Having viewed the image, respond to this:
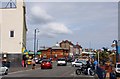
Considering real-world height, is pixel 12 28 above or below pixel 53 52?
above

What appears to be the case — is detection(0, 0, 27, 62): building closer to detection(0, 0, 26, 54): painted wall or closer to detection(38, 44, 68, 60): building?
detection(0, 0, 26, 54): painted wall

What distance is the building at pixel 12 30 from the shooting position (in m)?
61.5

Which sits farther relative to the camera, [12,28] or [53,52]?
[53,52]

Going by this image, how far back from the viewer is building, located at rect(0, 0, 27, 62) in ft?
202

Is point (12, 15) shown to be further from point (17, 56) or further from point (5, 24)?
point (17, 56)

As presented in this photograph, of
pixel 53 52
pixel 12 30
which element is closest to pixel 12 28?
pixel 12 30

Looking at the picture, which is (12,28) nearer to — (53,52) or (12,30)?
(12,30)

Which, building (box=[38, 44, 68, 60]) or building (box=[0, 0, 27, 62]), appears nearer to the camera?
building (box=[0, 0, 27, 62])

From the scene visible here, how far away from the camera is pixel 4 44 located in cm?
6316

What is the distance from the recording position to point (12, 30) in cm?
6181

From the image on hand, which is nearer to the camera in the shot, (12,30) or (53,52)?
(12,30)

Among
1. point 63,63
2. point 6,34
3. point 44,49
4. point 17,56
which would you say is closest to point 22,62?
point 17,56

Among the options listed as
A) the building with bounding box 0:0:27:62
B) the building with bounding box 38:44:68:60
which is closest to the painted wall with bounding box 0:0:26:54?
the building with bounding box 0:0:27:62

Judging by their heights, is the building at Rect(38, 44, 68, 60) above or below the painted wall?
below
